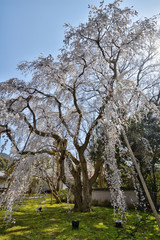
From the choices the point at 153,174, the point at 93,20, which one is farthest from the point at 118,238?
the point at 93,20

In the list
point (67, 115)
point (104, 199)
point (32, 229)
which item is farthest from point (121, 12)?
point (104, 199)

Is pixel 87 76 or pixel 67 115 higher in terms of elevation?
pixel 87 76

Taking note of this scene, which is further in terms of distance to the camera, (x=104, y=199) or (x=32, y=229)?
(x=104, y=199)

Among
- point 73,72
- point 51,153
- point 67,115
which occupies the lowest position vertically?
point 51,153

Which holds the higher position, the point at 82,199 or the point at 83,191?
the point at 83,191

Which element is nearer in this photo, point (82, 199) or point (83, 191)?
point (83, 191)

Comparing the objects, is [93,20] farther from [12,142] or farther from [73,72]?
[12,142]

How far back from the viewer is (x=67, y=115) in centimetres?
546

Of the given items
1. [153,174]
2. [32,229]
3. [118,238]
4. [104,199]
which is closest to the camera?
[118,238]

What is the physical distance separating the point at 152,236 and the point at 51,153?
3.31 meters

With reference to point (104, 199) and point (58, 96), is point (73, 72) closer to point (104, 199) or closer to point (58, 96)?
point (58, 96)

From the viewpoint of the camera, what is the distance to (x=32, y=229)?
11.5 feet

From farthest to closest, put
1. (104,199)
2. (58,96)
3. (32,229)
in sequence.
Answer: (104,199) < (58,96) < (32,229)

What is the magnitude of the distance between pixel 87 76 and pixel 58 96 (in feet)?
3.89
